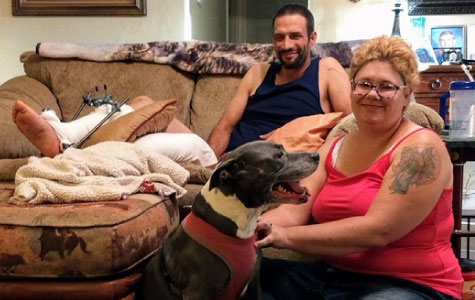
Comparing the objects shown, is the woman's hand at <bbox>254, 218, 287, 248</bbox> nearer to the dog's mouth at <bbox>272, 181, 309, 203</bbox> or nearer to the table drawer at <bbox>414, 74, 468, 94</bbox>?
the dog's mouth at <bbox>272, 181, 309, 203</bbox>

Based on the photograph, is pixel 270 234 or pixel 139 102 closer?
pixel 270 234

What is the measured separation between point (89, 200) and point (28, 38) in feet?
7.30

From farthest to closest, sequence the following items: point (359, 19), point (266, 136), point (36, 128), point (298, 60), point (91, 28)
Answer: point (359, 19) → point (91, 28) → point (298, 60) → point (266, 136) → point (36, 128)

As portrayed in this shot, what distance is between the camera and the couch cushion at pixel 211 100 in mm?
2723

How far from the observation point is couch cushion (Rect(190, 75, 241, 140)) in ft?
8.93

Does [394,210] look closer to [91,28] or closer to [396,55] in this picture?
[396,55]

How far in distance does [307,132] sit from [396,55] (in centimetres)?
84

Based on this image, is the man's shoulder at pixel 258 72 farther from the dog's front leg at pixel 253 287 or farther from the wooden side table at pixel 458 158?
the dog's front leg at pixel 253 287

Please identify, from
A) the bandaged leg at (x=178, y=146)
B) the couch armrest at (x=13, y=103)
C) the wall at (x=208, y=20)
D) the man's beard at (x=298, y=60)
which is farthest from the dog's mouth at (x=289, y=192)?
the wall at (x=208, y=20)

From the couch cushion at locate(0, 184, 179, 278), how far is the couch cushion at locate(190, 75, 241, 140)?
4.56 feet

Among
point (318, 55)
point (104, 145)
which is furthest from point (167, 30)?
point (104, 145)

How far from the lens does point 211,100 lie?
2758 mm

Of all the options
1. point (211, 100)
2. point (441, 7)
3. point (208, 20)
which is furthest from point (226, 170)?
point (208, 20)

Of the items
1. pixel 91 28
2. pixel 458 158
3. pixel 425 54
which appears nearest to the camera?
pixel 458 158
